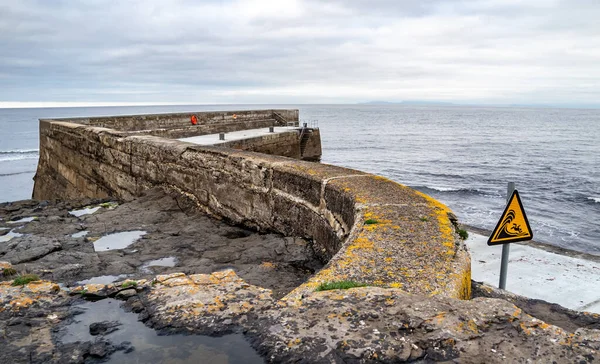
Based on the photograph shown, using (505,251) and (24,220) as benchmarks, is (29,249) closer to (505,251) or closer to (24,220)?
(24,220)

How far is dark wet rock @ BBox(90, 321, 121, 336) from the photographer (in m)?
2.04

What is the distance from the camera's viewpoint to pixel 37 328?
2014 millimetres

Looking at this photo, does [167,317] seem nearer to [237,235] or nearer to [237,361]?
[237,361]

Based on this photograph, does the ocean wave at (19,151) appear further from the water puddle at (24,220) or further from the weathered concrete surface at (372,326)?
the weathered concrete surface at (372,326)

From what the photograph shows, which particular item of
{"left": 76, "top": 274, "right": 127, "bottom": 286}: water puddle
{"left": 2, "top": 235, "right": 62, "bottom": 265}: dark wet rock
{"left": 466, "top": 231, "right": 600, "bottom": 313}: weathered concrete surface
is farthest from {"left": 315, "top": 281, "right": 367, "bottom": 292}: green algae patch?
{"left": 466, "top": 231, "right": 600, "bottom": 313}: weathered concrete surface

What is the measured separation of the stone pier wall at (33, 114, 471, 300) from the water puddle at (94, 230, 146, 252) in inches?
42.1

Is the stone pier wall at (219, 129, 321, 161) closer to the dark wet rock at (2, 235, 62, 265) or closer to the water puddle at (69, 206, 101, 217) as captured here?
the water puddle at (69, 206, 101, 217)

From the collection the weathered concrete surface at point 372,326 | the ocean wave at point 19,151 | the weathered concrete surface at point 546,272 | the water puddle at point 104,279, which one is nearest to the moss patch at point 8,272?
the water puddle at point 104,279

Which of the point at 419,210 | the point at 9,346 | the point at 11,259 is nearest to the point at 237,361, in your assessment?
the point at 9,346

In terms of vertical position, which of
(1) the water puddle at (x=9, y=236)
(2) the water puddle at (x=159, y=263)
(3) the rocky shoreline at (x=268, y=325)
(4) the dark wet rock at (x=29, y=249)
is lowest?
(1) the water puddle at (x=9, y=236)

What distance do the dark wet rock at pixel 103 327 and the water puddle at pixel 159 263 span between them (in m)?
1.72

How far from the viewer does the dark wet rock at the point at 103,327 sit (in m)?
2.04

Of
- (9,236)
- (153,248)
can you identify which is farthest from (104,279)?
(9,236)

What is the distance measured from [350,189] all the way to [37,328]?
9.18ft
